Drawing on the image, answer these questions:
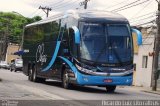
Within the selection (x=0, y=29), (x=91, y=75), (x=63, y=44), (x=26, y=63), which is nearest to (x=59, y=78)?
(x=63, y=44)

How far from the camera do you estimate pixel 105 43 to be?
77.3ft

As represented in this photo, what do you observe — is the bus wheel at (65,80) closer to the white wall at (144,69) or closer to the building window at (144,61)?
the white wall at (144,69)

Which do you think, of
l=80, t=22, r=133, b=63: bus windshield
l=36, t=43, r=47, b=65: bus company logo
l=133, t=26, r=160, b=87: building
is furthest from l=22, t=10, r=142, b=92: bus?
l=133, t=26, r=160, b=87: building

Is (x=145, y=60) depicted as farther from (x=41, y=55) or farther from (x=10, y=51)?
(x=10, y=51)

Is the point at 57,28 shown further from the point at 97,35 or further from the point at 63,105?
the point at 63,105

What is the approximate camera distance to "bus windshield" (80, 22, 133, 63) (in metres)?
23.4

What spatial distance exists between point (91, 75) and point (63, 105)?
24.4 ft

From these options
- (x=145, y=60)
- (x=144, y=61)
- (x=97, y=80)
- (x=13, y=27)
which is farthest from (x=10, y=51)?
(x=97, y=80)

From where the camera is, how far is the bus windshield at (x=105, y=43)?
2341 cm

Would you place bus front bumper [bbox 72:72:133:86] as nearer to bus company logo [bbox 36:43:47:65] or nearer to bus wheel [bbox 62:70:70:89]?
bus wheel [bbox 62:70:70:89]

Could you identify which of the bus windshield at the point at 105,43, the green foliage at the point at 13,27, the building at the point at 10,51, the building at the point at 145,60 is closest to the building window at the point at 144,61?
the building at the point at 145,60

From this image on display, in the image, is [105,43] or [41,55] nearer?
[105,43]

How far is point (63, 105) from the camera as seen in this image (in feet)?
52.4

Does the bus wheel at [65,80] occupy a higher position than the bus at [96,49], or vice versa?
the bus at [96,49]
